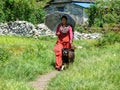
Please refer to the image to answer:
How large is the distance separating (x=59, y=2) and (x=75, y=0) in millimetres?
2528

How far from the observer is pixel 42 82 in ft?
32.7

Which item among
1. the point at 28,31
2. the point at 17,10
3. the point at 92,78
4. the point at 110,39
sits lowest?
the point at 28,31

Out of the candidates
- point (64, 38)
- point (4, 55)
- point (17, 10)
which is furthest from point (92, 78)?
point (17, 10)

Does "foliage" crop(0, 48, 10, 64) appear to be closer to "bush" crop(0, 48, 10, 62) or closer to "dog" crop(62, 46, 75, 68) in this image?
"bush" crop(0, 48, 10, 62)

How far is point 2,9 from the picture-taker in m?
29.7

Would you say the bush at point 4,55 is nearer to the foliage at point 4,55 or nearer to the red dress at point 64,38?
the foliage at point 4,55

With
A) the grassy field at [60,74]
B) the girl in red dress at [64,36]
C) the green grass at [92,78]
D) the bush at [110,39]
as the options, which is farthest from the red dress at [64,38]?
the bush at [110,39]

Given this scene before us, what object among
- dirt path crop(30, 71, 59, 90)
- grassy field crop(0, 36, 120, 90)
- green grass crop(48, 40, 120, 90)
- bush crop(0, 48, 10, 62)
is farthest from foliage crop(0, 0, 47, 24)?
dirt path crop(30, 71, 59, 90)

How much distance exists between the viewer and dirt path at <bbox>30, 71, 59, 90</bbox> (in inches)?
368

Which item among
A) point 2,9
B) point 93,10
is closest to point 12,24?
point 2,9

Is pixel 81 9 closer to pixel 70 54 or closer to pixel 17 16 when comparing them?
pixel 17 16

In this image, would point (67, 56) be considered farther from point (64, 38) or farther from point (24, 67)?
point (24, 67)

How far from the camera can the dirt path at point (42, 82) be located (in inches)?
368

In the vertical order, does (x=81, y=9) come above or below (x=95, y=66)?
below
